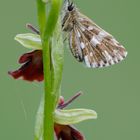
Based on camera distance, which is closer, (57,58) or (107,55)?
(57,58)

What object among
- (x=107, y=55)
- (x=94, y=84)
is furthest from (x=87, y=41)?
(x=94, y=84)

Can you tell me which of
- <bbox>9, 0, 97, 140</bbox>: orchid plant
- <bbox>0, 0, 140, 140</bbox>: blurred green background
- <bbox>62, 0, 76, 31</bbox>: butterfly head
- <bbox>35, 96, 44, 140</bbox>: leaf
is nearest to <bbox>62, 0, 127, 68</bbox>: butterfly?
<bbox>62, 0, 76, 31</bbox>: butterfly head

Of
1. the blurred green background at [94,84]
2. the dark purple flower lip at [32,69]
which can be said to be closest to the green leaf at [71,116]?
the dark purple flower lip at [32,69]

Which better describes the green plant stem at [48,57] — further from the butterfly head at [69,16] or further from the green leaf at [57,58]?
the butterfly head at [69,16]

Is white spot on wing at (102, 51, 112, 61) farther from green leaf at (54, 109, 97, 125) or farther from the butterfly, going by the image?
green leaf at (54, 109, 97, 125)

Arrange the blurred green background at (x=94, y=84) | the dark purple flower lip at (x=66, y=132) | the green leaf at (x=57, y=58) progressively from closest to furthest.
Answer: the green leaf at (x=57, y=58)
the dark purple flower lip at (x=66, y=132)
the blurred green background at (x=94, y=84)

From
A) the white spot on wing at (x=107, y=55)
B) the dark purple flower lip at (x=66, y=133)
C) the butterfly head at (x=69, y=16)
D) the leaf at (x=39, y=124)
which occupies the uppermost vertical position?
the butterfly head at (x=69, y=16)

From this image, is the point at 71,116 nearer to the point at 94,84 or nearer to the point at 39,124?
the point at 39,124
